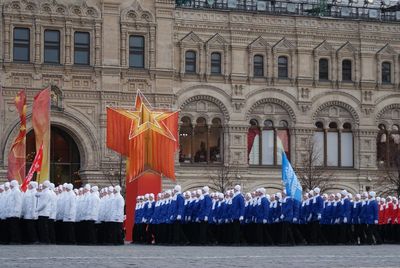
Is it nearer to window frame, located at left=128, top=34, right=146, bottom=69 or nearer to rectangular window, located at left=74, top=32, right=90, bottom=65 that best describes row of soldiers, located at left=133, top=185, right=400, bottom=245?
rectangular window, located at left=74, top=32, right=90, bottom=65

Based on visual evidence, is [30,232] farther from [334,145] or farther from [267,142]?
[334,145]

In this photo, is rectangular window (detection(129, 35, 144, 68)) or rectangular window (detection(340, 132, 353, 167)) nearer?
rectangular window (detection(129, 35, 144, 68))

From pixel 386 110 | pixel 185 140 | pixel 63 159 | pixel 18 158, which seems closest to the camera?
pixel 18 158


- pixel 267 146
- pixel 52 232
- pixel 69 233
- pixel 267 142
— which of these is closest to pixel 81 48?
pixel 267 142

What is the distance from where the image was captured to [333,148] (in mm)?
59250

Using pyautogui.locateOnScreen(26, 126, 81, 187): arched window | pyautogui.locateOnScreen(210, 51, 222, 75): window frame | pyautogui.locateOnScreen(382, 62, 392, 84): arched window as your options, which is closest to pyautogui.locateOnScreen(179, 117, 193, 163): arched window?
pyautogui.locateOnScreen(210, 51, 222, 75): window frame

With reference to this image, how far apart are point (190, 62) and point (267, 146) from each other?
5900mm

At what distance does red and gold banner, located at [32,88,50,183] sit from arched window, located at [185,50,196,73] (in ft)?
50.3

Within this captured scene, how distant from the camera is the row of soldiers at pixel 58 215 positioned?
103 feet

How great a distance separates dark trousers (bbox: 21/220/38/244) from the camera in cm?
3142

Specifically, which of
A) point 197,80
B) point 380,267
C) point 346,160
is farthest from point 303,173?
point 380,267

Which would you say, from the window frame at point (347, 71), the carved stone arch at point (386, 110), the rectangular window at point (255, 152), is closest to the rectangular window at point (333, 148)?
the carved stone arch at point (386, 110)

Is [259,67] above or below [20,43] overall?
below

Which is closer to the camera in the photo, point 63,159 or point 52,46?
point 52,46
